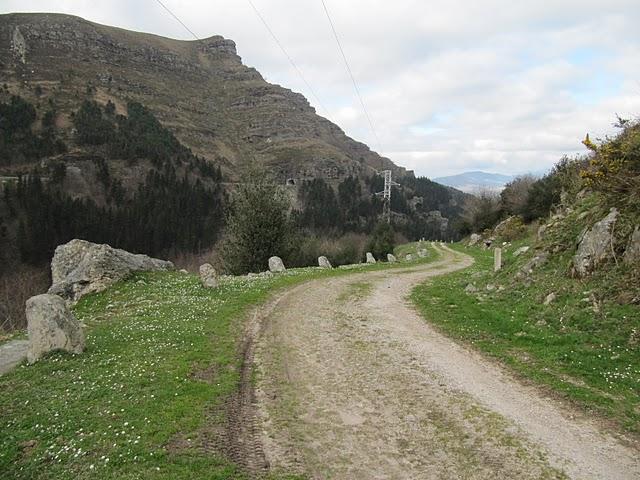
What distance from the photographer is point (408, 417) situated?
9.24m

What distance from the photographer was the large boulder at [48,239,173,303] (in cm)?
2528

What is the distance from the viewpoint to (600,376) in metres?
10.9

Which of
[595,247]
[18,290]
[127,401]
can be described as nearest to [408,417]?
[127,401]

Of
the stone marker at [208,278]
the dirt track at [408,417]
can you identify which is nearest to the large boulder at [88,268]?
the stone marker at [208,278]

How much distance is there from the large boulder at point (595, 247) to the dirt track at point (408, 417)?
623 centimetres

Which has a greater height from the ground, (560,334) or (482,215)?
(482,215)

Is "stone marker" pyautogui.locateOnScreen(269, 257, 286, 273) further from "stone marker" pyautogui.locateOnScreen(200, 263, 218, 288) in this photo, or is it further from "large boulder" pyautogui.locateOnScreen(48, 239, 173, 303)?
"stone marker" pyautogui.locateOnScreen(200, 263, 218, 288)

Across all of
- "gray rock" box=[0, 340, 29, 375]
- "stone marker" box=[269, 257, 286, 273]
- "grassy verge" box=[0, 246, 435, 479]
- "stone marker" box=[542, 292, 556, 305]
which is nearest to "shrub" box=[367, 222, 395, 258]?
"stone marker" box=[269, 257, 286, 273]

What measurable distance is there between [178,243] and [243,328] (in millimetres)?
143165

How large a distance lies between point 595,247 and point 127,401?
646 inches

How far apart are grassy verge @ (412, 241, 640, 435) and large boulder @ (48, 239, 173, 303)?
58.8 ft

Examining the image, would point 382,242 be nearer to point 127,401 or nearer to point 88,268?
point 88,268

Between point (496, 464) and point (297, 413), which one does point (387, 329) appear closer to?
point (297, 413)

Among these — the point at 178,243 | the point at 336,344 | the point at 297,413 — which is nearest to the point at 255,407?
the point at 297,413
